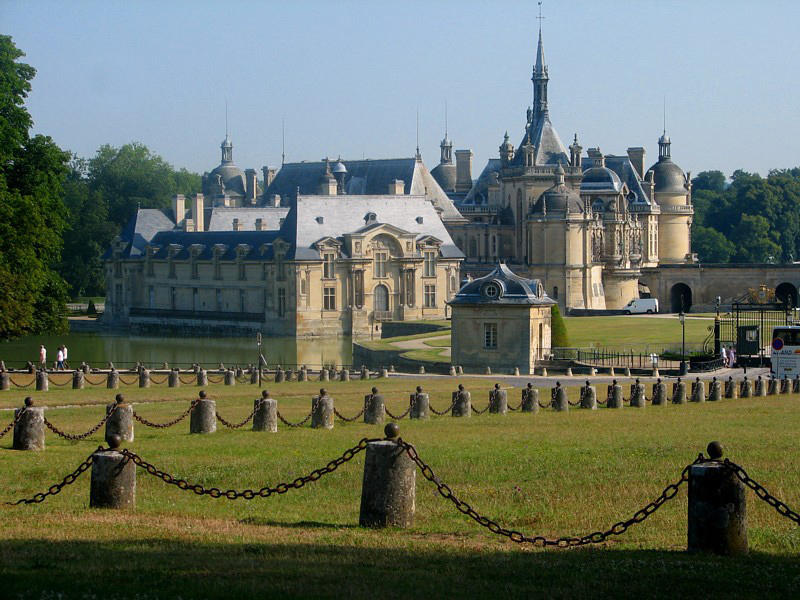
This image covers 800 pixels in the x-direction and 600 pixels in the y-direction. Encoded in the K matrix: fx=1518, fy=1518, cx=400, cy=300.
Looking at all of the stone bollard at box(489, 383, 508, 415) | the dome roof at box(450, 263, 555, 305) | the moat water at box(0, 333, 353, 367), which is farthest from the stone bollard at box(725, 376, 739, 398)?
the moat water at box(0, 333, 353, 367)

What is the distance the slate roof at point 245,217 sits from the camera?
108m

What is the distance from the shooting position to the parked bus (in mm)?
45250

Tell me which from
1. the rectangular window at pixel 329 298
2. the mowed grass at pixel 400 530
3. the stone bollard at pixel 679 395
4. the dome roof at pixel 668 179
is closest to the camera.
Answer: the mowed grass at pixel 400 530

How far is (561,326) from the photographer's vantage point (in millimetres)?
63031

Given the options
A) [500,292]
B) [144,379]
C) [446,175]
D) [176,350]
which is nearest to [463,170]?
[446,175]

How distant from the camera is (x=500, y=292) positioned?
5941cm

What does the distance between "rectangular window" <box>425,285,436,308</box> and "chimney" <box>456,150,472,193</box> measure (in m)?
41.3

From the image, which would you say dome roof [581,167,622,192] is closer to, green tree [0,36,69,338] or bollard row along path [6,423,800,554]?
green tree [0,36,69,338]

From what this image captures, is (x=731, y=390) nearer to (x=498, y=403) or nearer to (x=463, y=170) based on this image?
(x=498, y=403)

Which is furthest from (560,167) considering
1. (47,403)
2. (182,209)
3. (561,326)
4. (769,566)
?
(769,566)

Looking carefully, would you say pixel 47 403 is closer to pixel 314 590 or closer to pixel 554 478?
pixel 554 478

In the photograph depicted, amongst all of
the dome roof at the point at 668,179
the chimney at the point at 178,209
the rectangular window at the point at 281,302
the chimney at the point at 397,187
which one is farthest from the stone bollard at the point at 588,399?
the dome roof at the point at 668,179

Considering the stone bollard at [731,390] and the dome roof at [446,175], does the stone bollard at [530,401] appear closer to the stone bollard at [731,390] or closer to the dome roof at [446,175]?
the stone bollard at [731,390]

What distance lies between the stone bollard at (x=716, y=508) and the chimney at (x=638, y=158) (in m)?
120
